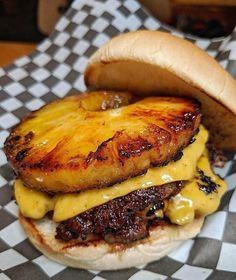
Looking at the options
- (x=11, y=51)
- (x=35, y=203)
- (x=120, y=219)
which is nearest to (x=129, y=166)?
(x=120, y=219)

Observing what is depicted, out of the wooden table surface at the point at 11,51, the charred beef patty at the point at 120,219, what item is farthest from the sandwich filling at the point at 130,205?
the wooden table surface at the point at 11,51

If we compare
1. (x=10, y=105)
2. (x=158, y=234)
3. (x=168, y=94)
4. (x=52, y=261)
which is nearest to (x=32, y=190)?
(x=52, y=261)

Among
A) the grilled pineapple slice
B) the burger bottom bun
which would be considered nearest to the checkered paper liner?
the burger bottom bun

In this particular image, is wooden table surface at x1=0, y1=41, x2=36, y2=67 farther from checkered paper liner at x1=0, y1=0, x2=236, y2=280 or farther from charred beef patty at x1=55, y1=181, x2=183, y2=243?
charred beef patty at x1=55, y1=181, x2=183, y2=243

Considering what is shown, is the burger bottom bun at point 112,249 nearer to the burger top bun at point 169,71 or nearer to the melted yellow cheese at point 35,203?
the melted yellow cheese at point 35,203

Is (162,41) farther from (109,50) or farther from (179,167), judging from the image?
(179,167)

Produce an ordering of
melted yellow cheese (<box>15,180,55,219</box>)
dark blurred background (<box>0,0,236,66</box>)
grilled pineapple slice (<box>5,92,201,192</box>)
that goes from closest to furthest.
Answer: grilled pineapple slice (<box>5,92,201,192</box>) → melted yellow cheese (<box>15,180,55,219</box>) → dark blurred background (<box>0,0,236,66</box>)

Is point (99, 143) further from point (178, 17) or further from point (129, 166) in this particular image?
point (178, 17)
